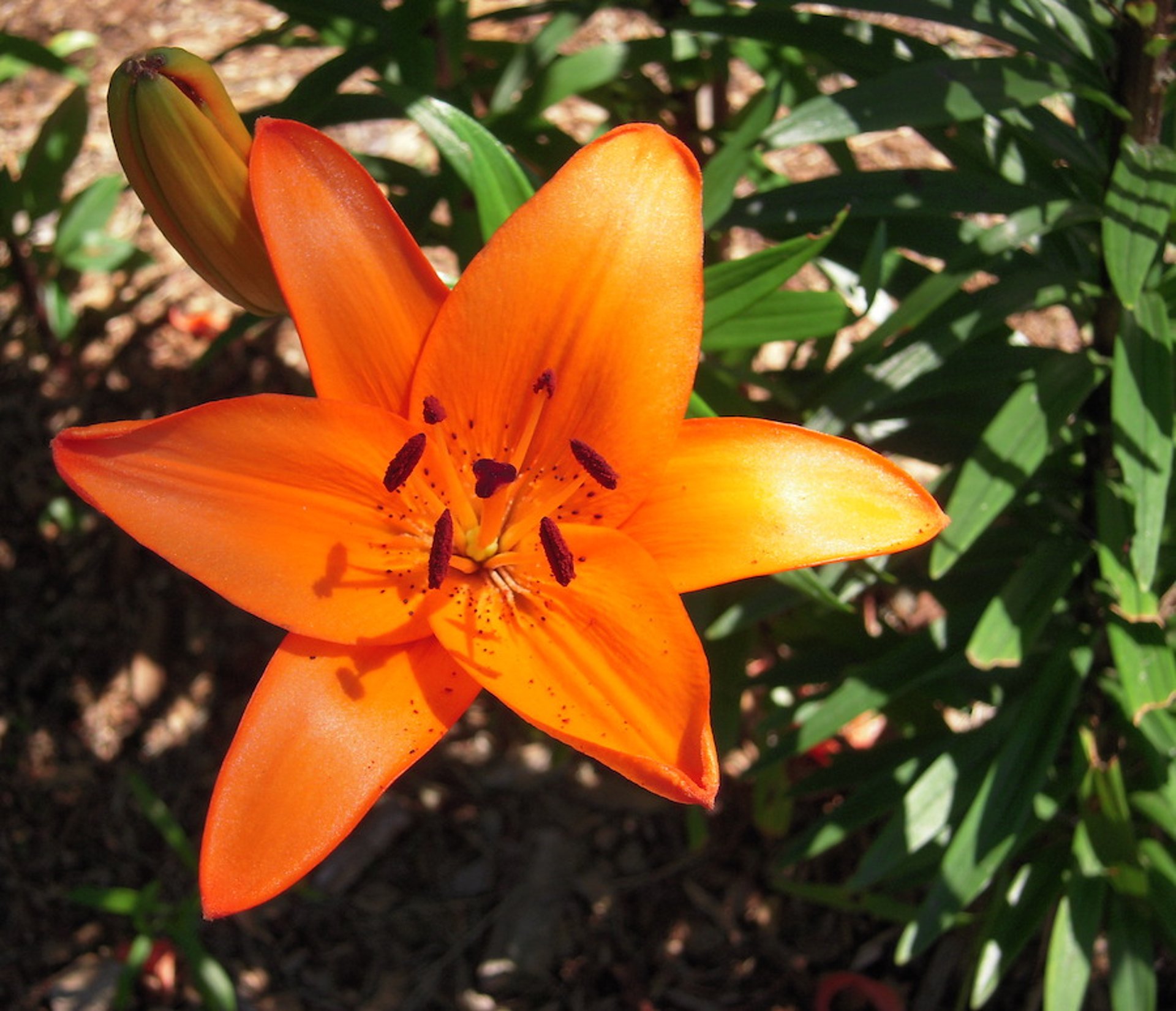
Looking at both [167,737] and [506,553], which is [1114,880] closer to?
[506,553]

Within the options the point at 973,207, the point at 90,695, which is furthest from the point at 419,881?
the point at 973,207

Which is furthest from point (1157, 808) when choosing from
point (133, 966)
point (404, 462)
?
point (133, 966)

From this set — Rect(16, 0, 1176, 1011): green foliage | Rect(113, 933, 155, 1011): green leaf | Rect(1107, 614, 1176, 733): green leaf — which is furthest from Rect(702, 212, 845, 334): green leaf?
Rect(113, 933, 155, 1011): green leaf

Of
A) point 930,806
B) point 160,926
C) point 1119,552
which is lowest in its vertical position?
point 160,926

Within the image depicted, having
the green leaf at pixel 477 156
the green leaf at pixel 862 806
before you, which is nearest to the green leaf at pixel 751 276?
the green leaf at pixel 477 156

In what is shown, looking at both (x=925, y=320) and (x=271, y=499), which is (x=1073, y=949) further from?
(x=271, y=499)

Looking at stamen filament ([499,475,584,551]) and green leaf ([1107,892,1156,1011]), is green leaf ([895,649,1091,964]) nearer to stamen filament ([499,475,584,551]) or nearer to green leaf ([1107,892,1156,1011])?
green leaf ([1107,892,1156,1011])
